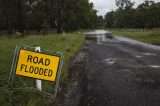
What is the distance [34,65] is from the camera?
666 cm

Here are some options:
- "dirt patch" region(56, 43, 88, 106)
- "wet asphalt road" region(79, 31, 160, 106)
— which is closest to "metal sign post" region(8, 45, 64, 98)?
"dirt patch" region(56, 43, 88, 106)

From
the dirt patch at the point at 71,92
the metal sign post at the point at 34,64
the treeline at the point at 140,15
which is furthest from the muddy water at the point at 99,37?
the treeline at the point at 140,15

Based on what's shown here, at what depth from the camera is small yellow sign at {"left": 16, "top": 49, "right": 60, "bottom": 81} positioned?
6.65 metres

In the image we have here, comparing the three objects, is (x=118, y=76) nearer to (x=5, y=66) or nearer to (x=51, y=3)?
(x=5, y=66)

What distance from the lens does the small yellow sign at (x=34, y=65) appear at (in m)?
6.65

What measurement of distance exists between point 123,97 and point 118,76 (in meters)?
2.85

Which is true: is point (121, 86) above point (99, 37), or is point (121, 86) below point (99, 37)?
above

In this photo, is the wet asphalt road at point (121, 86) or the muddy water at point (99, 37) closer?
the wet asphalt road at point (121, 86)

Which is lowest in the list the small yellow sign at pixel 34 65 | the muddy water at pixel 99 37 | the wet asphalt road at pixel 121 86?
the muddy water at pixel 99 37

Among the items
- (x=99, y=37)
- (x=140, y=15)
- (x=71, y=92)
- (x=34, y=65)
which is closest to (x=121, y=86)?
(x=71, y=92)

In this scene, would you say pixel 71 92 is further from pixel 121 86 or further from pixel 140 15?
pixel 140 15

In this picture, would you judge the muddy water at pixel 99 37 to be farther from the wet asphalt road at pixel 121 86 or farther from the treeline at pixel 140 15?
the treeline at pixel 140 15

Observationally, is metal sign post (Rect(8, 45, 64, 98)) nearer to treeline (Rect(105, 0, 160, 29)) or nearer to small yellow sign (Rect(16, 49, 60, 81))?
small yellow sign (Rect(16, 49, 60, 81))

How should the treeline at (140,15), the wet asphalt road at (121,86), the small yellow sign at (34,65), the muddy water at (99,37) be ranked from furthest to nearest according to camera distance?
the treeline at (140,15), the muddy water at (99,37), the small yellow sign at (34,65), the wet asphalt road at (121,86)
